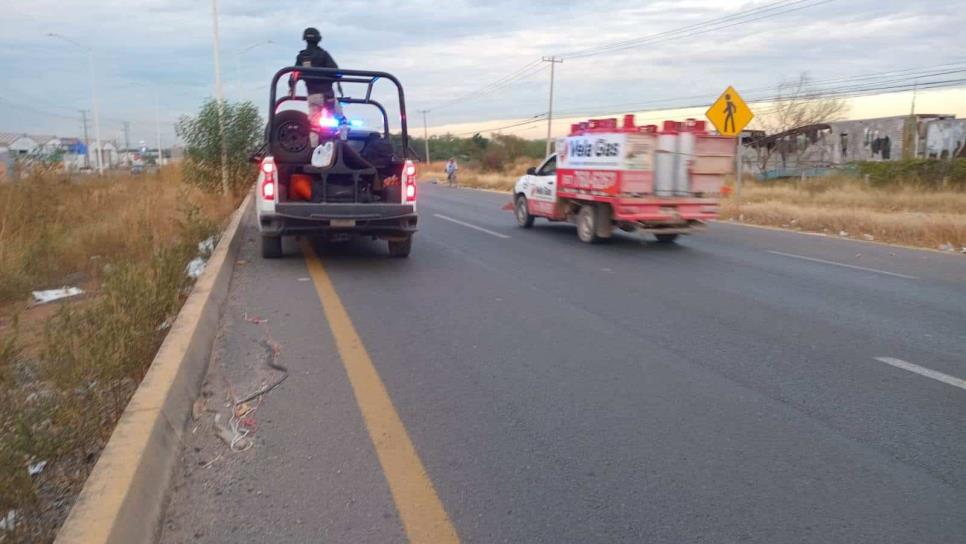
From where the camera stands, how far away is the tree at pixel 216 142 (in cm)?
2166

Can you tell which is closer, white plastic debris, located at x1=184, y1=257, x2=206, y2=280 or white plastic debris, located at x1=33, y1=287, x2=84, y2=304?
white plastic debris, located at x1=33, y1=287, x2=84, y2=304

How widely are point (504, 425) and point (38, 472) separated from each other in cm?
252

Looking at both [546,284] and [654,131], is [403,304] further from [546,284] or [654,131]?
[654,131]

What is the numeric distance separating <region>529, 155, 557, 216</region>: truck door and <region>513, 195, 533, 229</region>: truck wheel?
342mm

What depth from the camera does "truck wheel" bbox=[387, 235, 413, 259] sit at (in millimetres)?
11562

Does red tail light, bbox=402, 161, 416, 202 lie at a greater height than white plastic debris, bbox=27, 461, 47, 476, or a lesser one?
greater

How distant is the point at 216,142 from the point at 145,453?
65.1 feet

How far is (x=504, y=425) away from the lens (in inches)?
187

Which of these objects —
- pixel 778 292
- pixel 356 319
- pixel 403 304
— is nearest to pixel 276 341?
pixel 356 319

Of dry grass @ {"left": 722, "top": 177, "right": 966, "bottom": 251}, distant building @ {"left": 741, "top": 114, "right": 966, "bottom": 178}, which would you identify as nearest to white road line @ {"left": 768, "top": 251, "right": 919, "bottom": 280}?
dry grass @ {"left": 722, "top": 177, "right": 966, "bottom": 251}

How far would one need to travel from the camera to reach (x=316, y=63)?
12266mm

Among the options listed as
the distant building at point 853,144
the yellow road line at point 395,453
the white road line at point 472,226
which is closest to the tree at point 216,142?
the white road line at point 472,226

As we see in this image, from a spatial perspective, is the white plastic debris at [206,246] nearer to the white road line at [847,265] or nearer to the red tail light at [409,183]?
the red tail light at [409,183]

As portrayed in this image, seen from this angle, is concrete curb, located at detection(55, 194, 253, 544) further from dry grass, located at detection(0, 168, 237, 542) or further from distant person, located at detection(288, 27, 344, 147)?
distant person, located at detection(288, 27, 344, 147)
